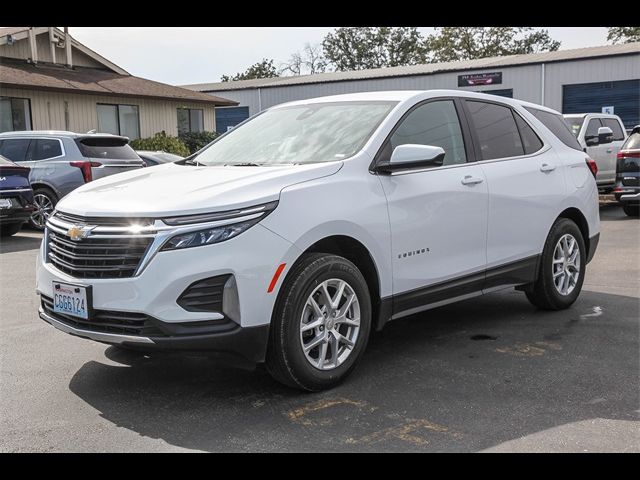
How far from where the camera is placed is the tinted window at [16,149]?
44.1ft

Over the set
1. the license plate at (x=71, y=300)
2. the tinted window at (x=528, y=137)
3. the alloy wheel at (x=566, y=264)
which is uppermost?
the tinted window at (x=528, y=137)

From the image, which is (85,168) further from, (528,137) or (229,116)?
(229,116)

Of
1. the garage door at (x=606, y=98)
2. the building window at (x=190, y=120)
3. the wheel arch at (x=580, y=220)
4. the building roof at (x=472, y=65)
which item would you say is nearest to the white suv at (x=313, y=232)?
the wheel arch at (x=580, y=220)

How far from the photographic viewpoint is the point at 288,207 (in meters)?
4.04

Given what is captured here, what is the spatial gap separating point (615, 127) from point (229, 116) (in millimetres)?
28870

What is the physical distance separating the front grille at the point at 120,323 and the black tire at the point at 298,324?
64 cm

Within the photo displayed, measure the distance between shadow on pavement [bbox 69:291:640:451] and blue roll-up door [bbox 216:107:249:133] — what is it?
122ft

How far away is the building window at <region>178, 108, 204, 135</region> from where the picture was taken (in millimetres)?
28359

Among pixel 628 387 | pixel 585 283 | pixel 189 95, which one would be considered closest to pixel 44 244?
pixel 628 387

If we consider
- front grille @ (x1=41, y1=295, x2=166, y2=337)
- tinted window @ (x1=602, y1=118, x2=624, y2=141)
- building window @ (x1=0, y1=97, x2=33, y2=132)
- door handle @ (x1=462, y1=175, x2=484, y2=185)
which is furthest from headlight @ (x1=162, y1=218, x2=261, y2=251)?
building window @ (x1=0, y1=97, x2=33, y2=132)

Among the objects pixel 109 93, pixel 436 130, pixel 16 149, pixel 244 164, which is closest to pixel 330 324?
pixel 244 164

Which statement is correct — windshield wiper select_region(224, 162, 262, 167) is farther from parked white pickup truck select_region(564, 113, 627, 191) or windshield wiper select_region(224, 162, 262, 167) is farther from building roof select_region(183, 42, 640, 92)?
building roof select_region(183, 42, 640, 92)

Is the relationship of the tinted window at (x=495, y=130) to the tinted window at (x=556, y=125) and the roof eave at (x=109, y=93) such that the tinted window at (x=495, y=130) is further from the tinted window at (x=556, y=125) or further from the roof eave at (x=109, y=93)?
the roof eave at (x=109, y=93)
